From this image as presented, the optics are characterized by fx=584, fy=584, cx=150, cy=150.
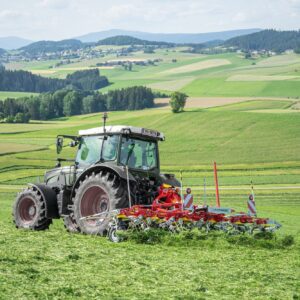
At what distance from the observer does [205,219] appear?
12.3 metres

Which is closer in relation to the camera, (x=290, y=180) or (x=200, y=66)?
→ (x=290, y=180)

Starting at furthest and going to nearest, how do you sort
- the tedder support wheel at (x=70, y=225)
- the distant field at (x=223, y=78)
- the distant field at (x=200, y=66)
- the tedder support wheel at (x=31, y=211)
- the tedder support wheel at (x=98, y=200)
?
the distant field at (x=200, y=66)
the distant field at (x=223, y=78)
the tedder support wheel at (x=31, y=211)
the tedder support wheel at (x=70, y=225)
the tedder support wheel at (x=98, y=200)

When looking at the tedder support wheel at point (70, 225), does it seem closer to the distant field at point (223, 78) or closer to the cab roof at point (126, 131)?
the cab roof at point (126, 131)

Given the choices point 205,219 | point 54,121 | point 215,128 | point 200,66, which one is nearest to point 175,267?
point 205,219

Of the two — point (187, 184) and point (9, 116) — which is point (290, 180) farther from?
point (9, 116)

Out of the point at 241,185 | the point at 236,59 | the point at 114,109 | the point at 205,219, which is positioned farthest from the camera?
the point at 236,59

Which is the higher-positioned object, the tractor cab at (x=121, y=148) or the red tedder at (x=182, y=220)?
the tractor cab at (x=121, y=148)

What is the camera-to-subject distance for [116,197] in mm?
12742

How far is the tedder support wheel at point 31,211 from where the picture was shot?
14430 mm

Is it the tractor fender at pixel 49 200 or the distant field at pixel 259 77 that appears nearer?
the tractor fender at pixel 49 200

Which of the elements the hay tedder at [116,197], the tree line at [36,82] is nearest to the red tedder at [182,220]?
the hay tedder at [116,197]

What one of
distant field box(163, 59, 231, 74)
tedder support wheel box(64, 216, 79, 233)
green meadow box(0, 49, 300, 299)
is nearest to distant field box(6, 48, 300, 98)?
distant field box(163, 59, 231, 74)

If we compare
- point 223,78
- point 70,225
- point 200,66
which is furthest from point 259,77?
point 70,225

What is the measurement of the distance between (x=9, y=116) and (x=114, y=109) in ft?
67.3
